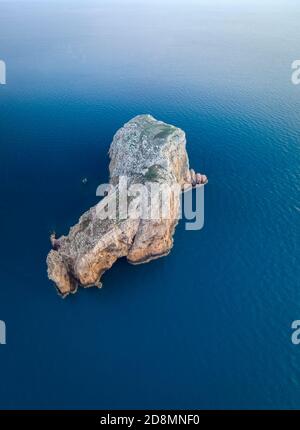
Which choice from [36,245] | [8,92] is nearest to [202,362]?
[36,245]

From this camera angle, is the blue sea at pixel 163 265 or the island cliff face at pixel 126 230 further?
the island cliff face at pixel 126 230

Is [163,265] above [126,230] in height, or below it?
below

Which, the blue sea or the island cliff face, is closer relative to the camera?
the blue sea

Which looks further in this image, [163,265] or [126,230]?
[163,265]

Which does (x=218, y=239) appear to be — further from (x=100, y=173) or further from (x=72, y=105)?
(x=72, y=105)
